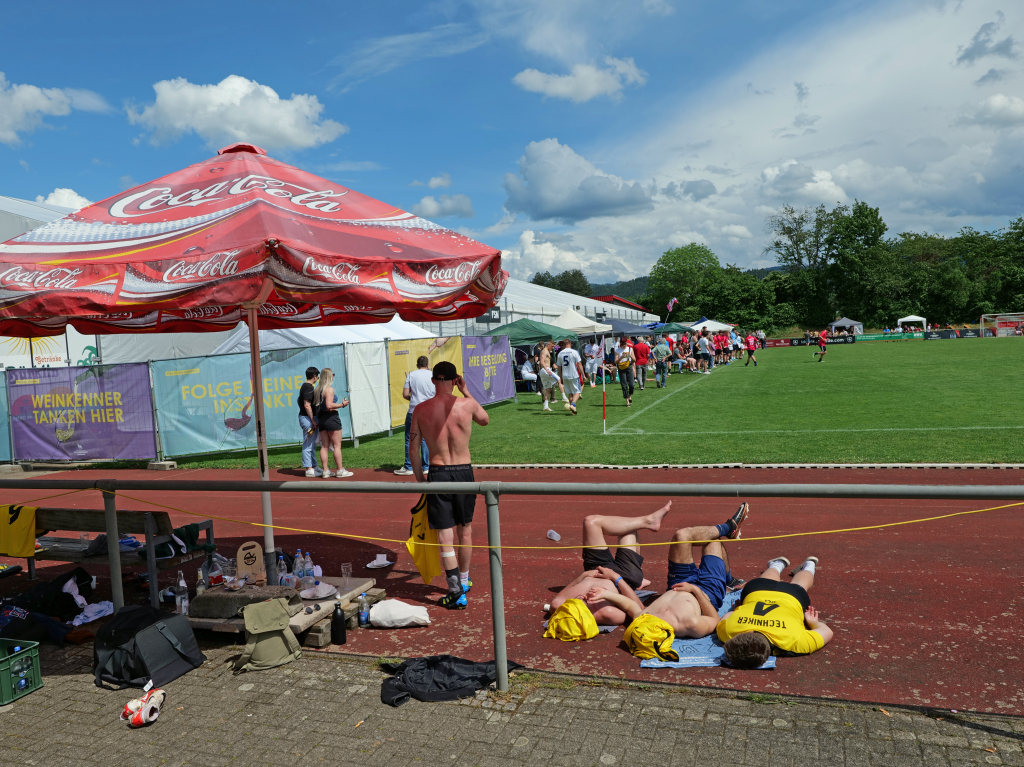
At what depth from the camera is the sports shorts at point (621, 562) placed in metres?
5.46

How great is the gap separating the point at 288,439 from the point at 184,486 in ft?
36.3

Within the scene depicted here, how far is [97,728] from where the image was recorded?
399 centimetres

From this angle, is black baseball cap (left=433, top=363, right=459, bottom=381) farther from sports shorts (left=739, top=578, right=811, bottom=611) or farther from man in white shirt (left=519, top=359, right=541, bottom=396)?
man in white shirt (left=519, top=359, right=541, bottom=396)

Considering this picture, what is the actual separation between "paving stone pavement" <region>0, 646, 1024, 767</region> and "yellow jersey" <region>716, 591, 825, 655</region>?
60 cm

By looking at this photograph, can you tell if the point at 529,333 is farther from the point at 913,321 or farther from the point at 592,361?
the point at 913,321

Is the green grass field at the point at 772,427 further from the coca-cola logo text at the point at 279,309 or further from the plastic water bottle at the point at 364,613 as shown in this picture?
the plastic water bottle at the point at 364,613

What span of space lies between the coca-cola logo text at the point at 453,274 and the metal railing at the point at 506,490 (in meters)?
1.30

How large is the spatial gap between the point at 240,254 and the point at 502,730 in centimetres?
301

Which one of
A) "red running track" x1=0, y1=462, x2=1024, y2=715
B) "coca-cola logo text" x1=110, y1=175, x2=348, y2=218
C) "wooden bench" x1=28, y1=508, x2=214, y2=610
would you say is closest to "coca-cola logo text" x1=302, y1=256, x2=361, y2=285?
"coca-cola logo text" x1=110, y1=175, x2=348, y2=218

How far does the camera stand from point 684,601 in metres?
4.99

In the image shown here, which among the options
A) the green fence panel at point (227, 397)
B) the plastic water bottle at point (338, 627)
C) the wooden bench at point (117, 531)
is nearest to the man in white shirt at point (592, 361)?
the green fence panel at point (227, 397)

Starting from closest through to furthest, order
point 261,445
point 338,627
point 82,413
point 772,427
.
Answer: point 338,627, point 261,445, point 82,413, point 772,427

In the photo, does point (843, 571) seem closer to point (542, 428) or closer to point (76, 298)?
point (76, 298)

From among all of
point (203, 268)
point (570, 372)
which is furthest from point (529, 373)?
point (203, 268)
